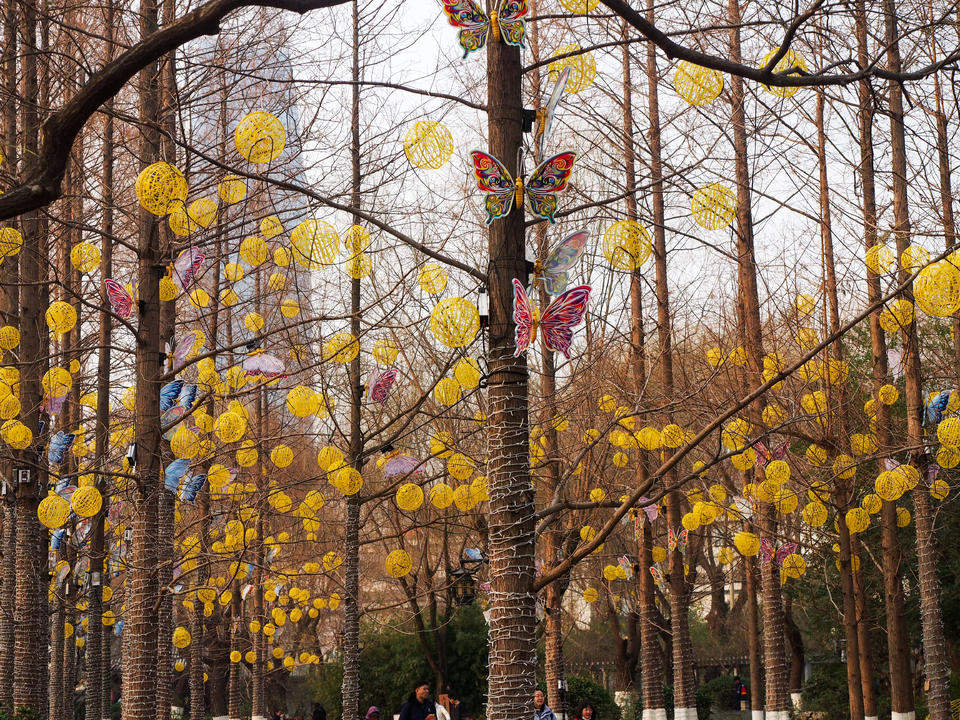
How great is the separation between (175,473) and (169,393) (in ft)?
2.65

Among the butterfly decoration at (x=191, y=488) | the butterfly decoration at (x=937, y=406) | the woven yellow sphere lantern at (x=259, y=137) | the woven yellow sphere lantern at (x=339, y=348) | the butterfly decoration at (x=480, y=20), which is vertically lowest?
the butterfly decoration at (x=191, y=488)

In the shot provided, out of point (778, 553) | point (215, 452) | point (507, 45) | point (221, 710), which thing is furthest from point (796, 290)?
point (221, 710)

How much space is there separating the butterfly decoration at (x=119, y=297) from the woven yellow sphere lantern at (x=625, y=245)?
459 cm

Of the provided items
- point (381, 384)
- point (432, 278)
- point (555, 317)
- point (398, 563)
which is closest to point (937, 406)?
point (432, 278)

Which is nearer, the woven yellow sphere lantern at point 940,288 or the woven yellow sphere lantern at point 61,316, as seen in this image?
the woven yellow sphere lantern at point 940,288

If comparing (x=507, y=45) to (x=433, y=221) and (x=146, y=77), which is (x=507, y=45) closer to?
(x=146, y=77)

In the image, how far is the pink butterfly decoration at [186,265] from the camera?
9117 millimetres

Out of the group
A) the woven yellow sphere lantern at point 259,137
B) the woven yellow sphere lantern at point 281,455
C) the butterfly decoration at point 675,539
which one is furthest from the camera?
the butterfly decoration at point 675,539

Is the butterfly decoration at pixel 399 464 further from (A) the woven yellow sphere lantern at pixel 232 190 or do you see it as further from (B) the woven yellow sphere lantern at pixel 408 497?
(A) the woven yellow sphere lantern at pixel 232 190

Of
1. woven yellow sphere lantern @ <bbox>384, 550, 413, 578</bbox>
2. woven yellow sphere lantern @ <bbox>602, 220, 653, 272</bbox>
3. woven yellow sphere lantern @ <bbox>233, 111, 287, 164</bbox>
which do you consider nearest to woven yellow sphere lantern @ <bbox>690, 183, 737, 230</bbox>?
woven yellow sphere lantern @ <bbox>602, 220, 653, 272</bbox>

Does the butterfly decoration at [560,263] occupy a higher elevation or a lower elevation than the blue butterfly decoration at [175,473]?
higher

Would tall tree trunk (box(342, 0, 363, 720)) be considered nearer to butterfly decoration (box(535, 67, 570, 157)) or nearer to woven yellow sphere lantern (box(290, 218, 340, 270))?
woven yellow sphere lantern (box(290, 218, 340, 270))

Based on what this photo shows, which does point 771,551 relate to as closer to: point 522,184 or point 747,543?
point 747,543

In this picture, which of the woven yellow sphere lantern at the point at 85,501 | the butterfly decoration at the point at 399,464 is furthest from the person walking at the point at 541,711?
the woven yellow sphere lantern at the point at 85,501
